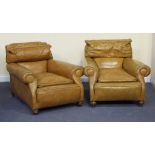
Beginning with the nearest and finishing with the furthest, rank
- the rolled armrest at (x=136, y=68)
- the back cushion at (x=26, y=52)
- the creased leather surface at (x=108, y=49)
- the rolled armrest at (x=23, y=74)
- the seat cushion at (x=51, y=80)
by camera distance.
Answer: the rolled armrest at (x=23, y=74) < the seat cushion at (x=51, y=80) < the rolled armrest at (x=136, y=68) < the back cushion at (x=26, y=52) < the creased leather surface at (x=108, y=49)

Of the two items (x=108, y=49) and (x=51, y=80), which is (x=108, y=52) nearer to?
(x=108, y=49)

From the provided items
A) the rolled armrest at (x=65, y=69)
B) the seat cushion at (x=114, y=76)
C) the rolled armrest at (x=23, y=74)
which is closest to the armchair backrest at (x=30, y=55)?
the rolled armrest at (x=65, y=69)

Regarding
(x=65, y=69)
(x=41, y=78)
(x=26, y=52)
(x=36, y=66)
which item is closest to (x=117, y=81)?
(x=65, y=69)

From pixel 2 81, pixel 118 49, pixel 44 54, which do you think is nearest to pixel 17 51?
pixel 44 54

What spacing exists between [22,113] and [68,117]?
598mm

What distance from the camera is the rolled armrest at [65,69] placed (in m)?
3.37

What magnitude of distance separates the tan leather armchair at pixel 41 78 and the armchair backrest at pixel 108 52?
0.55m

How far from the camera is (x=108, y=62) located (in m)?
3.88

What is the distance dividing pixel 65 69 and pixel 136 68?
3.18 feet

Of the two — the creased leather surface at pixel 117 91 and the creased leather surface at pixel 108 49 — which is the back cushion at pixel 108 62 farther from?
the creased leather surface at pixel 117 91

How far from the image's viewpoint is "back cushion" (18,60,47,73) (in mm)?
3674
